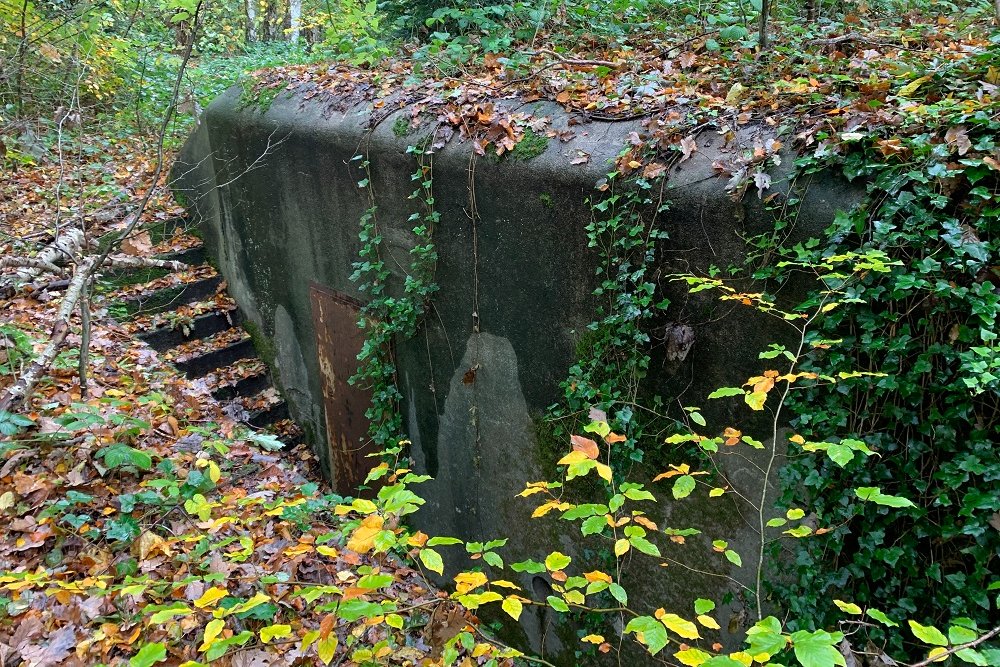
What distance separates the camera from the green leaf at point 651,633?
162cm

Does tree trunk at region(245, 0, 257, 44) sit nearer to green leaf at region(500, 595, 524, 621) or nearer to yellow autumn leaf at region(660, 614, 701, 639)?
green leaf at region(500, 595, 524, 621)

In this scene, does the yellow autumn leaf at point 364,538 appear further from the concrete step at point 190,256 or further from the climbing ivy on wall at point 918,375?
the concrete step at point 190,256

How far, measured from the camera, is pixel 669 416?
3.33 meters

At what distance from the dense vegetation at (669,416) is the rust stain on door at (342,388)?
1.15ft

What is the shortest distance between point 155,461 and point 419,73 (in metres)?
3.69

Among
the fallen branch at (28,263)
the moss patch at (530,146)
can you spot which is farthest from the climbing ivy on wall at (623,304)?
the fallen branch at (28,263)

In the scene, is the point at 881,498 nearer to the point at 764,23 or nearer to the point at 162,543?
the point at 162,543

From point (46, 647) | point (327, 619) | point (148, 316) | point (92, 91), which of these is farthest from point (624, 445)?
point (92, 91)

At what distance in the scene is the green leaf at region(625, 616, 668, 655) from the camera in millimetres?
1621

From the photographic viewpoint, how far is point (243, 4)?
1623 cm

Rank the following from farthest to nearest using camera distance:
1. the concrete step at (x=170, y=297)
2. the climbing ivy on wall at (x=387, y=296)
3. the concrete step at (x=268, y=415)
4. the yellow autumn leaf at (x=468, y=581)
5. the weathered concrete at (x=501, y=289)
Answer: the concrete step at (x=170, y=297) → the concrete step at (x=268, y=415) → the climbing ivy on wall at (x=387, y=296) → the weathered concrete at (x=501, y=289) → the yellow autumn leaf at (x=468, y=581)

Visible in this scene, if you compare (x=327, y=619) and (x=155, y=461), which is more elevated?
(x=327, y=619)

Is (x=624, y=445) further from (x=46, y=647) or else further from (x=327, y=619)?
(x=46, y=647)

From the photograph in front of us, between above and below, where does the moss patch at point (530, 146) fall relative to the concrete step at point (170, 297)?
above
